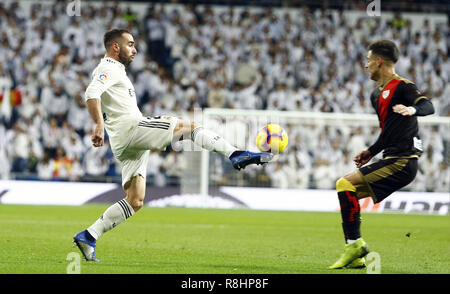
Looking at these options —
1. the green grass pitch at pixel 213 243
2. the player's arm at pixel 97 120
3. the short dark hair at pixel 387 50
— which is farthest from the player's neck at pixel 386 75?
the player's arm at pixel 97 120

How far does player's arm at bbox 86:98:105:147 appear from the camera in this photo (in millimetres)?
8062

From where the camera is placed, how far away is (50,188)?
22.4 meters

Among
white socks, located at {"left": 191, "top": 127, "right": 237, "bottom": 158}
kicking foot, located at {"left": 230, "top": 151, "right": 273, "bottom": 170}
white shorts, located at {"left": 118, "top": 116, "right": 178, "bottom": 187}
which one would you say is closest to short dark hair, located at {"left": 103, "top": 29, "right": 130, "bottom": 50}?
white shorts, located at {"left": 118, "top": 116, "right": 178, "bottom": 187}

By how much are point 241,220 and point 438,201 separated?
24.0ft

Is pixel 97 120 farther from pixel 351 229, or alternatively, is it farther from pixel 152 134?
pixel 351 229

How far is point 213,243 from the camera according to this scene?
464 inches

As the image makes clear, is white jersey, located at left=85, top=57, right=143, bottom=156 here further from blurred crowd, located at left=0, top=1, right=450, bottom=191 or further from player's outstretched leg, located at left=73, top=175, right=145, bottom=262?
blurred crowd, located at left=0, top=1, right=450, bottom=191

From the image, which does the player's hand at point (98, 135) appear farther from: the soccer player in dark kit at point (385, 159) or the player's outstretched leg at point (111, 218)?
the soccer player in dark kit at point (385, 159)

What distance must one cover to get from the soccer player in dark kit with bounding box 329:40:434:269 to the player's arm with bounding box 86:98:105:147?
Result: 2494 millimetres

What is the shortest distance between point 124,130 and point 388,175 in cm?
277

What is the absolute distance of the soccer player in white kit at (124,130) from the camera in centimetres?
835

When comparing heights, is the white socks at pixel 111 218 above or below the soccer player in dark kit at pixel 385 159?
below

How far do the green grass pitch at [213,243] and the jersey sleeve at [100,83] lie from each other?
1714 mm
